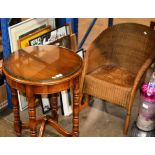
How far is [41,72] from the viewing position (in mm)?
1938

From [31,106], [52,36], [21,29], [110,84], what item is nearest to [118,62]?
[110,84]

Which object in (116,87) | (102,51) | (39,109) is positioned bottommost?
(39,109)

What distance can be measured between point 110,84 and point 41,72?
845mm

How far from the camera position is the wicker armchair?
255cm

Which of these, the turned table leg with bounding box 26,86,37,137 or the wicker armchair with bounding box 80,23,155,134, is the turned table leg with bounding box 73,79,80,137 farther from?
the wicker armchair with bounding box 80,23,155,134

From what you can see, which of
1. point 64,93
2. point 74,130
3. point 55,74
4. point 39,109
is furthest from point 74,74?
point 39,109

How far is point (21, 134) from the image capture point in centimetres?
264

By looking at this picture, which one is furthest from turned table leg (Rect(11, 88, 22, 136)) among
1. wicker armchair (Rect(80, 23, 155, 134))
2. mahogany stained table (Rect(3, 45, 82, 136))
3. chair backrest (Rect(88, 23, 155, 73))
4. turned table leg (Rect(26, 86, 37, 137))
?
chair backrest (Rect(88, 23, 155, 73))

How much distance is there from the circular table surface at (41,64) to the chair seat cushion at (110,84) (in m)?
0.55

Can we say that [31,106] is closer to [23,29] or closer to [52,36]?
[23,29]

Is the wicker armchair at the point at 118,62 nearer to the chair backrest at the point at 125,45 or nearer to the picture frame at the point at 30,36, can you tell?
the chair backrest at the point at 125,45
